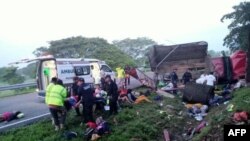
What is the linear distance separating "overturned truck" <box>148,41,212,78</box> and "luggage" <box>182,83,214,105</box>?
186 inches

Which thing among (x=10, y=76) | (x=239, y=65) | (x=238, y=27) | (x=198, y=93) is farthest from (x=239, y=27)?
(x=10, y=76)

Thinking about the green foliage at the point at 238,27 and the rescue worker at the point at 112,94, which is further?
the green foliage at the point at 238,27

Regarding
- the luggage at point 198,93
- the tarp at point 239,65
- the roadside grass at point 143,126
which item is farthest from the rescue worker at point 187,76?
the roadside grass at point 143,126

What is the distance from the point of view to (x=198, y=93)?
15.2 meters

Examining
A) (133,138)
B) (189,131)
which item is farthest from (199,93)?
(133,138)

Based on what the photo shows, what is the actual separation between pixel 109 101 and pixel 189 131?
3331mm

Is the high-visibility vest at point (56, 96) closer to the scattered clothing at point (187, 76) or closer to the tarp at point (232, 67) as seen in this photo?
the scattered clothing at point (187, 76)

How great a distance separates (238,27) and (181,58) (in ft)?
27.4

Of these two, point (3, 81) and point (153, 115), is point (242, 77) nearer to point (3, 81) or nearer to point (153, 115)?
point (153, 115)

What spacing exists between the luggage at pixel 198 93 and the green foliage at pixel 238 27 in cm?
1141

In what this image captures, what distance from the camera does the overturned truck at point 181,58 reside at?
20.2 meters

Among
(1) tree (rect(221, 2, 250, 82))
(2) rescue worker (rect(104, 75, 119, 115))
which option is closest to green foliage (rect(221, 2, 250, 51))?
(1) tree (rect(221, 2, 250, 82))

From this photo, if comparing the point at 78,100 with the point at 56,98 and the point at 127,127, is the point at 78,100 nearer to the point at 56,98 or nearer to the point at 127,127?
the point at 56,98

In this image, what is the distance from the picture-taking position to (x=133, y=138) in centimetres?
970
